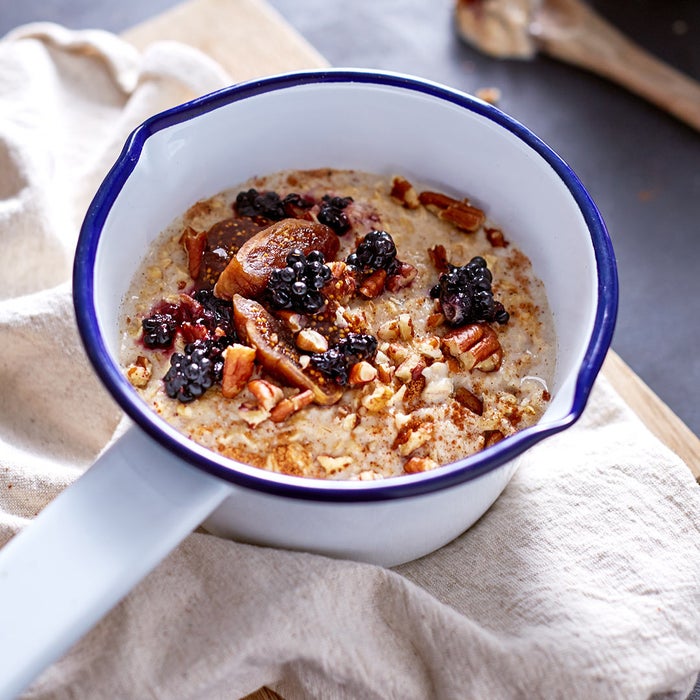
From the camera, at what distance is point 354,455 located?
1.47 metres

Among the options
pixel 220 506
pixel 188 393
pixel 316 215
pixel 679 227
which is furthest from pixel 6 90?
pixel 679 227

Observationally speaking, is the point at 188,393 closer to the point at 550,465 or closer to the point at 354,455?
the point at 354,455

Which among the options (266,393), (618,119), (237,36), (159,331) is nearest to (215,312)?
(159,331)

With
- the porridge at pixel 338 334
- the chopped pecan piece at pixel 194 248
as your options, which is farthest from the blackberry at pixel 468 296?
the chopped pecan piece at pixel 194 248

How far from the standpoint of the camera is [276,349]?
1534mm

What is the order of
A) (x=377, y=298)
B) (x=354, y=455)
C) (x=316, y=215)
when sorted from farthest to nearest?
(x=316, y=215)
(x=377, y=298)
(x=354, y=455)

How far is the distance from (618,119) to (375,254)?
1368mm

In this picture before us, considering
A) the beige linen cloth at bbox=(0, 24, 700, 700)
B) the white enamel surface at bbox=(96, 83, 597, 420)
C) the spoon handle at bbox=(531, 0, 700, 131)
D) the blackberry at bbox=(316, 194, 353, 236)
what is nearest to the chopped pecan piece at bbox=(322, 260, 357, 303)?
the blackberry at bbox=(316, 194, 353, 236)

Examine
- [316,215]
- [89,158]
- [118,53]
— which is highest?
[316,215]

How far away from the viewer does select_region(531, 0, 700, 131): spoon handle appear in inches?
105

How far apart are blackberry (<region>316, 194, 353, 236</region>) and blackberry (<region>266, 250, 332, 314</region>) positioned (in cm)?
17

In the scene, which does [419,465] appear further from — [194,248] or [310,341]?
[194,248]

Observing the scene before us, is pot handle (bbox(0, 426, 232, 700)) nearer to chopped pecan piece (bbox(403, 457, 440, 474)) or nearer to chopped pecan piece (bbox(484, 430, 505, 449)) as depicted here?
chopped pecan piece (bbox(403, 457, 440, 474))

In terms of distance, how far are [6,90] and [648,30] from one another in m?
1.86
